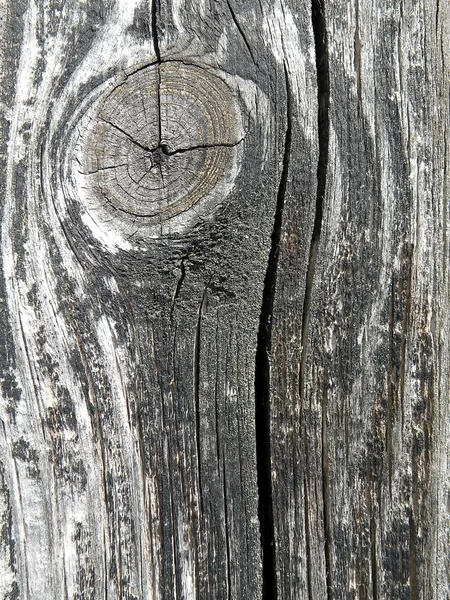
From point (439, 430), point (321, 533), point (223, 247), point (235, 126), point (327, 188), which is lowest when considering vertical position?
point (321, 533)

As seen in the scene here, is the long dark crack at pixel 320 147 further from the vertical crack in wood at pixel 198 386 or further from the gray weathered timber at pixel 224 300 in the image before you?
the vertical crack in wood at pixel 198 386

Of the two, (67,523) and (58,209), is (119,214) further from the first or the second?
(67,523)

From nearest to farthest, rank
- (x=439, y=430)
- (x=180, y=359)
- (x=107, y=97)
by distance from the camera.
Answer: (x=107, y=97)
(x=180, y=359)
(x=439, y=430)

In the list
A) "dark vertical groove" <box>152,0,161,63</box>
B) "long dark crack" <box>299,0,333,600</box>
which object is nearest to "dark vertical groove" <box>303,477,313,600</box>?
"long dark crack" <box>299,0,333,600</box>

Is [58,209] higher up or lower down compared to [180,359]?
higher up

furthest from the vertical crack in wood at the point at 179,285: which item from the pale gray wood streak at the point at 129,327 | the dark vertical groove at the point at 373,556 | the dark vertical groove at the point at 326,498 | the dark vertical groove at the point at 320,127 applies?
the dark vertical groove at the point at 373,556

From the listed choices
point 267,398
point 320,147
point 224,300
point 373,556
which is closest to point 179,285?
point 224,300

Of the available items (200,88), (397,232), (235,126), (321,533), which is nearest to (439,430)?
(321,533)

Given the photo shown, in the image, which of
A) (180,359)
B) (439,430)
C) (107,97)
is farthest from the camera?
(439,430)

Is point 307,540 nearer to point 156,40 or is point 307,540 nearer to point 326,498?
point 326,498
